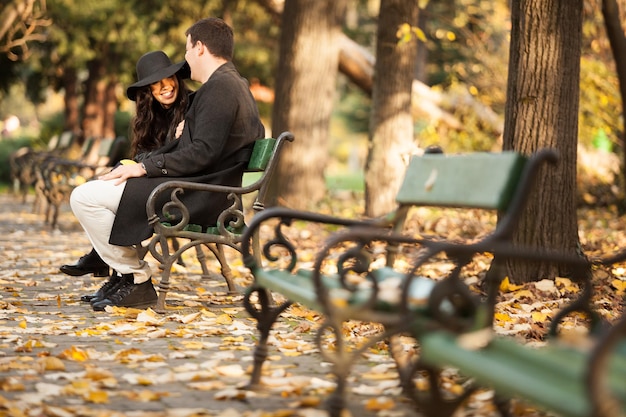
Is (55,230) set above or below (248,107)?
below

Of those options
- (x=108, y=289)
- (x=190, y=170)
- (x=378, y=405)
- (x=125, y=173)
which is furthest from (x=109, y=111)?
(x=378, y=405)

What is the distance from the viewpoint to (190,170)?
6.71 meters

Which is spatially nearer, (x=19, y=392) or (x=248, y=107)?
(x=19, y=392)

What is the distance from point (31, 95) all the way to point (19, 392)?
1036 inches

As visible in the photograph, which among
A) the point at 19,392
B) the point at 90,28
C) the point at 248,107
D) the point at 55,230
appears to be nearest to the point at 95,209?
the point at 248,107

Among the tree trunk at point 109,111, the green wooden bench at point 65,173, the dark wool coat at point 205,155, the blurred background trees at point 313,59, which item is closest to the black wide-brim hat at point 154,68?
the dark wool coat at point 205,155

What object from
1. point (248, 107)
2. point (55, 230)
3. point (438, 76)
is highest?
point (438, 76)

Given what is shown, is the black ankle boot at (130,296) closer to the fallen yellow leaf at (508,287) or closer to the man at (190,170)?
the man at (190,170)

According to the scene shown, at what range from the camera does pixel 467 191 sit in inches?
171

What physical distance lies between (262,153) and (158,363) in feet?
6.66

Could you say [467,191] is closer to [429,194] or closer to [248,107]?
[429,194]

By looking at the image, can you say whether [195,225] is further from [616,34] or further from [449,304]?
[616,34]

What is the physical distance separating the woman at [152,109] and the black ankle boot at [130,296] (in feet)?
0.49

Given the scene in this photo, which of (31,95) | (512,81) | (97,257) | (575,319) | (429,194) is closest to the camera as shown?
(429,194)
